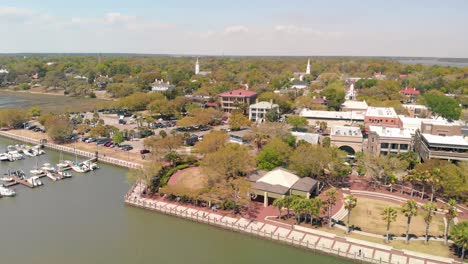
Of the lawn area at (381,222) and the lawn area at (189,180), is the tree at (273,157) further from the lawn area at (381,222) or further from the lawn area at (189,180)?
the lawn area at (381,222)

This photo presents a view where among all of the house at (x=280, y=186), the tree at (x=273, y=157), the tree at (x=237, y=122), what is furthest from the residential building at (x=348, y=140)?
the tree at (x=237, y=122)

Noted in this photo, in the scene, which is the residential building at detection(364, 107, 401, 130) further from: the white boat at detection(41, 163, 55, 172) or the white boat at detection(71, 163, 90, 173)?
the white boat at detection(41, 163, 55, 172)

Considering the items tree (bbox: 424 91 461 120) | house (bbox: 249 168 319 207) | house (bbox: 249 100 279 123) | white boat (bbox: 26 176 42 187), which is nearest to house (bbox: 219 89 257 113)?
house (bbox: 249 100 279 123)

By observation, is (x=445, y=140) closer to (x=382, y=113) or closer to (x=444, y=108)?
(x=382, y=113)

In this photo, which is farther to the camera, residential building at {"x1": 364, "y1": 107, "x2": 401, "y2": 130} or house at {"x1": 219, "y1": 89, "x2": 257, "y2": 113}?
house at {"x1": 219, "y1": 89, "x2": 257, "y2": 113}

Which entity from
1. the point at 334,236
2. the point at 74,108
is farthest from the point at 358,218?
the point at 74,108

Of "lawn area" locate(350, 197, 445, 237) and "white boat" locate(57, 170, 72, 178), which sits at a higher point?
"lawn area" locate(350, 197, 445, 237)

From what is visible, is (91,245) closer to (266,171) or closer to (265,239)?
(265,239)
